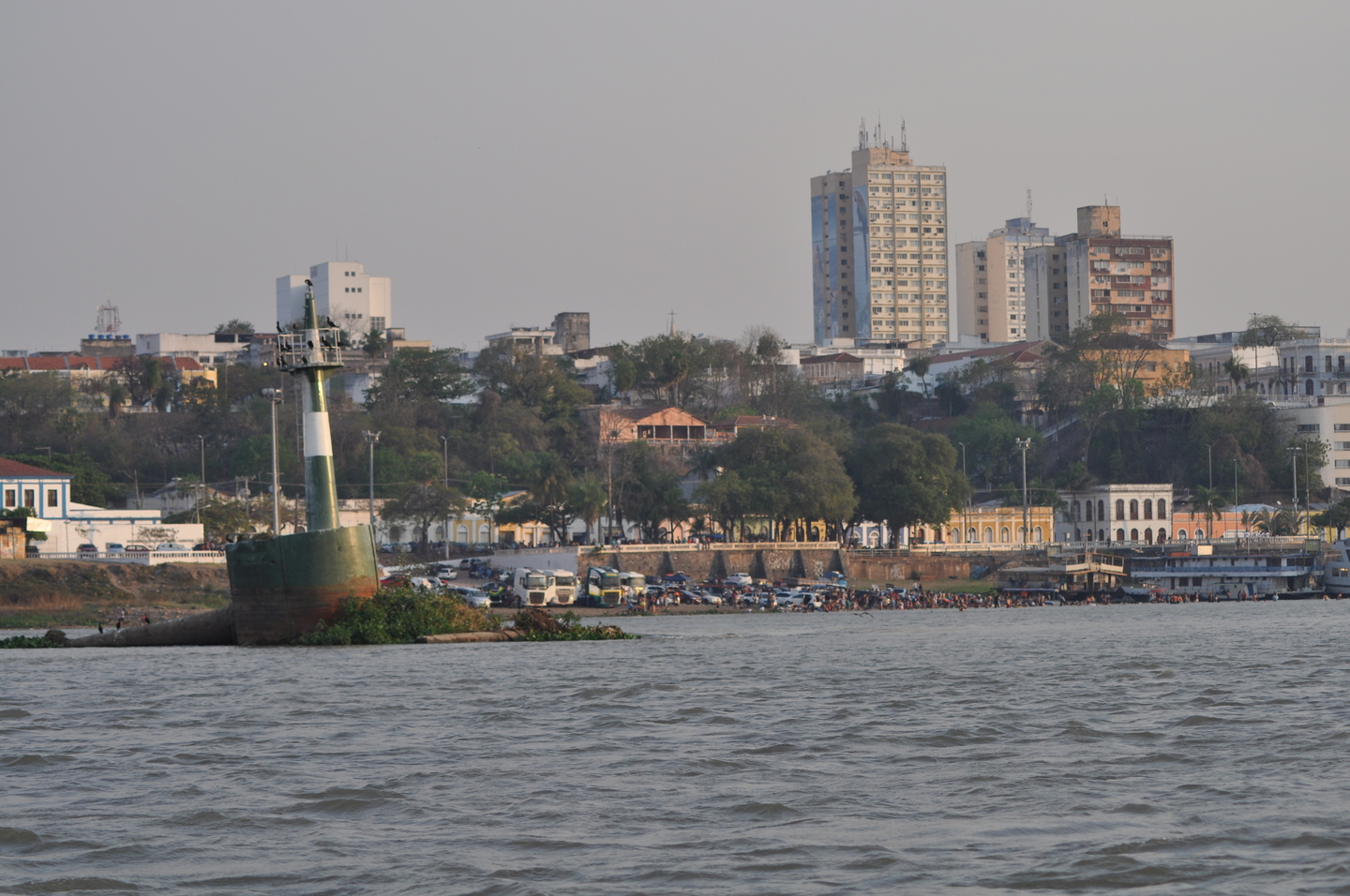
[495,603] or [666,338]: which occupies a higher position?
[666,338]

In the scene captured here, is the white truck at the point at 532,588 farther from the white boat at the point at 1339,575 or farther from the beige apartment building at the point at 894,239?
the beige apartment building at the point at 894,239

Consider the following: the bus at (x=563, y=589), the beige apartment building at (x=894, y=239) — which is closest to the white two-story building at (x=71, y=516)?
the bus at (x=563, y=589)

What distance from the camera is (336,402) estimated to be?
11550 centimetres

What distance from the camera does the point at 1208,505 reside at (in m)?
111

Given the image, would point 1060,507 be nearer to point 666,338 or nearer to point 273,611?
point 666,338

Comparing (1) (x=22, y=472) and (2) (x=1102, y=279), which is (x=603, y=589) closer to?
(1) (x=22, y=472)

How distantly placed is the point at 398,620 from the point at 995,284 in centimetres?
16452

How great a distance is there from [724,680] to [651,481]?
6459cm

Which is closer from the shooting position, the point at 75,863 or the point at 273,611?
the point at 75,863

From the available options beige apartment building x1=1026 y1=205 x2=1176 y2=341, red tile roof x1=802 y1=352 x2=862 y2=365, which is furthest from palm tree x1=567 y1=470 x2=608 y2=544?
beige apartment building x1=1026 y1=205 x2=1176 y2=341

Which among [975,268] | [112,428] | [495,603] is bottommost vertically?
[495,603]

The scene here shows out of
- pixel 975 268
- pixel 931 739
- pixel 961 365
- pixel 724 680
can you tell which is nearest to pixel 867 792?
pixel 931 739

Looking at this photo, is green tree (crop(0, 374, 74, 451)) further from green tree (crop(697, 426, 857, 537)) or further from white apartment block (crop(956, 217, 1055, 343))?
white apartment block (crop(956, 217, 1055, 343))

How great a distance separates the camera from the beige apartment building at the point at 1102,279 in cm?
17662
